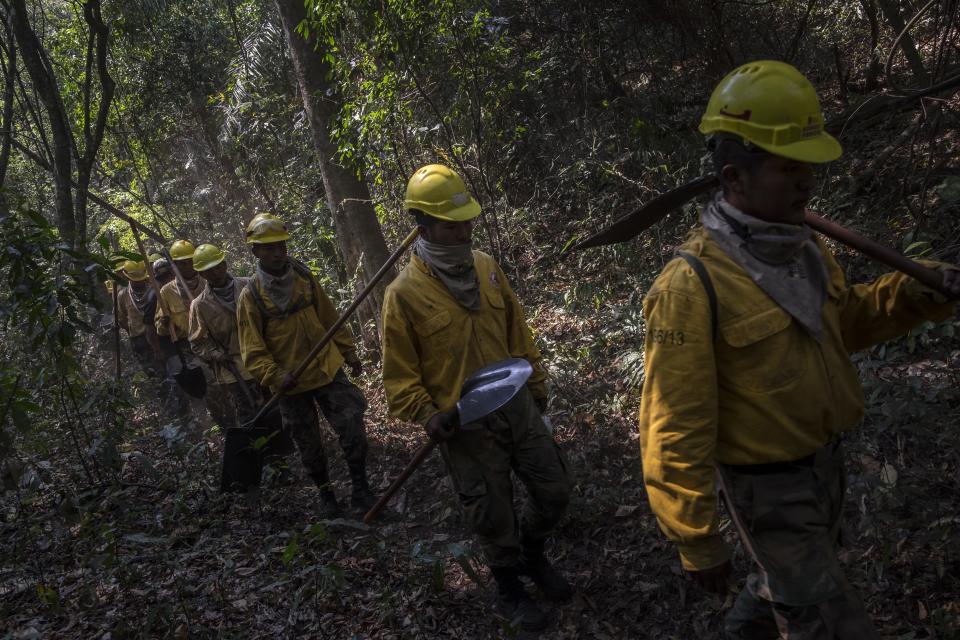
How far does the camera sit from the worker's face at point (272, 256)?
593cm

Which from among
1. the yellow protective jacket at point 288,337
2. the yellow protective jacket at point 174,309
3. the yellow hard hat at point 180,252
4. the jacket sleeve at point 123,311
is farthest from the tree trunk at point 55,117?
the yellow protective jacket at point 288,337

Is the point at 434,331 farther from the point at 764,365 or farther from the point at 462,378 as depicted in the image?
the point at 764,365

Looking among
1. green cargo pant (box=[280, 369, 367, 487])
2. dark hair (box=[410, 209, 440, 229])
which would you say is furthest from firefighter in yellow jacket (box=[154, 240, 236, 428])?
dark hair (box=[410, 209, 440, 229])

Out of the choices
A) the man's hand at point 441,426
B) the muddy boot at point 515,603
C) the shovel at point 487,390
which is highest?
the shovel at point 487,390

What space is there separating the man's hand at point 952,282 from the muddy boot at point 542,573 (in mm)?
2579

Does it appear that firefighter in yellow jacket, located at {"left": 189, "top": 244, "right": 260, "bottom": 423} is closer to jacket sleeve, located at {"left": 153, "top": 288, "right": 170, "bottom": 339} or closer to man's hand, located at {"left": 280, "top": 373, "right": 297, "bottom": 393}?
man's hand, located at {"left": 280, "top": 373, "right": 297, "bottom": 393}

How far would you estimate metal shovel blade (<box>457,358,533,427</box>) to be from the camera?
367cm

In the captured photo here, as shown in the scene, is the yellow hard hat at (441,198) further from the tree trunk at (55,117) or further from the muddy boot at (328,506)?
the tree trunk at (55,117)

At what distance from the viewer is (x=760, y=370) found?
2.24 metres

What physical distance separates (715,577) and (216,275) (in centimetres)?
648

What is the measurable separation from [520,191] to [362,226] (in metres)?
2.91

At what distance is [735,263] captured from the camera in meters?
2.27

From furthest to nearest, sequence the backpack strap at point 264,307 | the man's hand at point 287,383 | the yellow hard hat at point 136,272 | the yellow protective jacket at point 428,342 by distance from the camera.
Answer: the yellow hard hat at point 136,272
the backpack strap at point 264,307
the man's hand at point 287,383
the yellow protective jacket at point 428,342

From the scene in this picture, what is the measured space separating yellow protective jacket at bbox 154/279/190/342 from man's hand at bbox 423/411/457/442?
664cm
